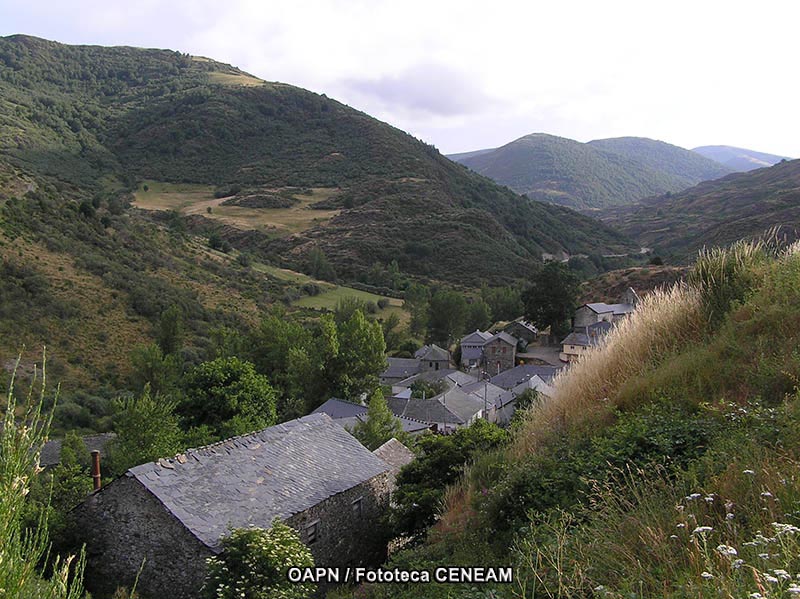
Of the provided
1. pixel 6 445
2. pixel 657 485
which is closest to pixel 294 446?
pixel 657 485

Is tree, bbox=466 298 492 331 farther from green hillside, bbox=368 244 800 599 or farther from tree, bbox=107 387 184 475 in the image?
green hillside, bbox=368 244 800 599

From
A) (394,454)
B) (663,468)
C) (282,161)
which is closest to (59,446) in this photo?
(394,454)

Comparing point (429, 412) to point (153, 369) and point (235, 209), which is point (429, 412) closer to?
point (153, 369)

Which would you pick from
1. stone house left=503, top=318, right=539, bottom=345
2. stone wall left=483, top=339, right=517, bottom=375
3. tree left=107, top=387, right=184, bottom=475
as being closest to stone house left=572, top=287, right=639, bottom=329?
stone house left=503, top=318, right=539, bottom=345

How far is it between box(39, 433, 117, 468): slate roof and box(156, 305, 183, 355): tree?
940cm

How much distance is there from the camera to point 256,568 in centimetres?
845

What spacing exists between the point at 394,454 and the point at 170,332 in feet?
72.7

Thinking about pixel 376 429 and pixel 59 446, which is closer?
pixel 376 429

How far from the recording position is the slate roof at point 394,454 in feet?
52.2

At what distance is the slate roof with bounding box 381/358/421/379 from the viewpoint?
43438mm

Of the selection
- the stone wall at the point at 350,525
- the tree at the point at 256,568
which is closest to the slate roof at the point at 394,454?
the stone wall at the point at 350,525

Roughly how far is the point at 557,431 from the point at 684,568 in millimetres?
3548

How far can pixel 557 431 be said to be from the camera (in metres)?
6.70

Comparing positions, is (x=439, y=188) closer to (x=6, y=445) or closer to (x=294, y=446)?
(x=294, y=446)
